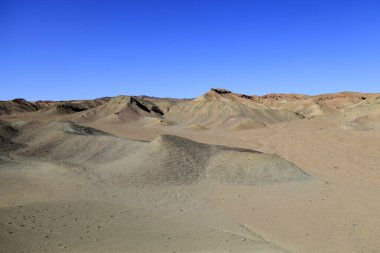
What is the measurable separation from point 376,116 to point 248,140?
18.7 metres

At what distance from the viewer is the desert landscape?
1196 cm

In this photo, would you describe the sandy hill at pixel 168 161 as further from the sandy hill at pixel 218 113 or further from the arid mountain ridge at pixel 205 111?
the sandy hill at pixel 218 113

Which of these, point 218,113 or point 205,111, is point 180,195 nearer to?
point 218,113

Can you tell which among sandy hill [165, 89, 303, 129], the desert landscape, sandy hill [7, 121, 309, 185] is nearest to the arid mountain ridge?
sandy hill [165, 89, 303, 129]

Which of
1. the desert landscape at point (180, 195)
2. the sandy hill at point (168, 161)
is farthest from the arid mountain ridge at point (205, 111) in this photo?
the sandy hill at point (168, 161)

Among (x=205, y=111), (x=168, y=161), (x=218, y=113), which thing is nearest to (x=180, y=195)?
(x=168, y=161)

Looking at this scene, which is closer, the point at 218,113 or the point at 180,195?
the point at 180,195

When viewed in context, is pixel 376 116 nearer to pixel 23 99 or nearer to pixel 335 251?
pixel 335 251

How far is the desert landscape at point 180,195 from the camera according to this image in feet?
39.2

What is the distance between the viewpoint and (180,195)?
58.1 ft

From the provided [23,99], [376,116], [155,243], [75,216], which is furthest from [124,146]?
[23,99]

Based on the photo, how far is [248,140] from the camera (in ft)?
140

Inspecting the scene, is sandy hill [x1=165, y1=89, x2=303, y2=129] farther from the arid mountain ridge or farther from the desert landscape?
the desert landscape

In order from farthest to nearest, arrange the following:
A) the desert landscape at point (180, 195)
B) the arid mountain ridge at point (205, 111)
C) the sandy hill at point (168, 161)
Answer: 1. the arid mountain ridge at point (205, 111)
2. the sandy hill at point (168, 161)
3. the desert landscape at point (180, 195)
